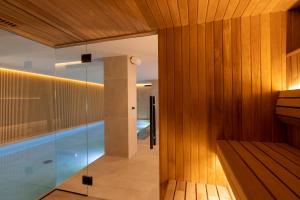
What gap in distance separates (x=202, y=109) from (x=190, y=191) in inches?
31.7

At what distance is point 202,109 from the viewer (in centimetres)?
176

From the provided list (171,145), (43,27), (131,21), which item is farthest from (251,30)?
(43,27)

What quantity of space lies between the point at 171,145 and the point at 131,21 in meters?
1.44

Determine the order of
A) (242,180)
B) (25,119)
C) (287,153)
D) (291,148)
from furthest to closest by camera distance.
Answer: (25,119)
(291,148)
(287,153)
(242,180)

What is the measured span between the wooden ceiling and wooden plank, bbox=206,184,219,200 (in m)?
1.69

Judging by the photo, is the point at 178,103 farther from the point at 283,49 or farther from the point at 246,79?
the point at 283,49

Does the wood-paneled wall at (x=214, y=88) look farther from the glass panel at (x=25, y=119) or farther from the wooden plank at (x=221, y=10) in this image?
the glass panel at (x=25, y=119)

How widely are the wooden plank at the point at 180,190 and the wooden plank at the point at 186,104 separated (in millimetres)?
98

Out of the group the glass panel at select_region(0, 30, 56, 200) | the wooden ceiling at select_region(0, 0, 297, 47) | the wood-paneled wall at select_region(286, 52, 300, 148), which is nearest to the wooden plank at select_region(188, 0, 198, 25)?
the wooden ceiling at select_region(0, 0, 297, 47)

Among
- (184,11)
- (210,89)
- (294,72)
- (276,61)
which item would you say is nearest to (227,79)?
(210,89)

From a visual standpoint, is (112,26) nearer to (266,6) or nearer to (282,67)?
(266,6)

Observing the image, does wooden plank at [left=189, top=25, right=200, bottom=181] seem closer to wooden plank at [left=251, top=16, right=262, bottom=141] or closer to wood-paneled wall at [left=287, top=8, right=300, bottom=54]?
wooden plank at [left=251, top=16, right=262, bottom=141]

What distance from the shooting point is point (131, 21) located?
5.89 feet

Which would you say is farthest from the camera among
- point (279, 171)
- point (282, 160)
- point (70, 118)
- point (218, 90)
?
point (70, 118)
